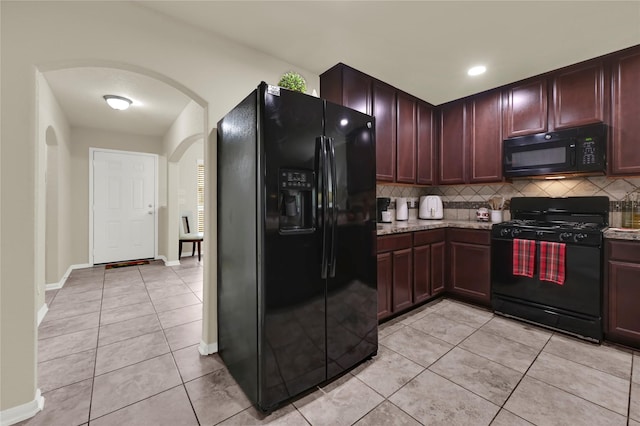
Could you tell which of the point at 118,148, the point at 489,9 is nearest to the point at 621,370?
the point at 489,9

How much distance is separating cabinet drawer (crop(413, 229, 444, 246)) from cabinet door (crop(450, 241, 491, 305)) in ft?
0.64

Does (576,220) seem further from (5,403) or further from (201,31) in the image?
(5,403)

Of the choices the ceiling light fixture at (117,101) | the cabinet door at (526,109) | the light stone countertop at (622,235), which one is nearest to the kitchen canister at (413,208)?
the cabinet door at (526,109)

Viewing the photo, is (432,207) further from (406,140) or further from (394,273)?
(394,273)

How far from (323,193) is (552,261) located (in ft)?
7.51

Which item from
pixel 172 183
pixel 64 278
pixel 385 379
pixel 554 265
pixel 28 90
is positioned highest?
pixel 28 90

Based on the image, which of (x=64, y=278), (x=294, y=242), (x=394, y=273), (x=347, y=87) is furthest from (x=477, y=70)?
(x=64, y=278)

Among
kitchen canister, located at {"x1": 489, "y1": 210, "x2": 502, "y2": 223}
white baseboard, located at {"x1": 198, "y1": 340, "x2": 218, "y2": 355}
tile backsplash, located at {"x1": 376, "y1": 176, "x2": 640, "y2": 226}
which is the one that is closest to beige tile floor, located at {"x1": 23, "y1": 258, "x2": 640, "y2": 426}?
white baseboard, located at {"x1": 198, "y1": 340, "x2": 218, "y2": 355}

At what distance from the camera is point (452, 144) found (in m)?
3.52

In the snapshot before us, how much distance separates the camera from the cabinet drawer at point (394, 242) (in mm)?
2466

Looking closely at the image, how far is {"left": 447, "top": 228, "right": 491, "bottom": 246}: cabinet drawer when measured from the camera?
9.41 ft

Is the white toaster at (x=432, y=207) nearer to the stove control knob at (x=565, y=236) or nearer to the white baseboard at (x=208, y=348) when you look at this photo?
the stove control knob at (x=565, y=236)

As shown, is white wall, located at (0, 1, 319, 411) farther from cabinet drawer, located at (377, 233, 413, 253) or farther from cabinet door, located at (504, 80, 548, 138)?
cabinet door, located at (504, 80, 548, 138)

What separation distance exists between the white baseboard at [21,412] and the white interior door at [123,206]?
4.37 metres
